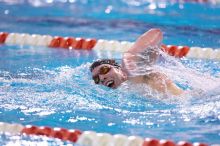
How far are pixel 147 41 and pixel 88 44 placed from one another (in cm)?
171

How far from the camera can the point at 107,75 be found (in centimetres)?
387

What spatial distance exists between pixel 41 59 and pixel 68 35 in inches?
32.8

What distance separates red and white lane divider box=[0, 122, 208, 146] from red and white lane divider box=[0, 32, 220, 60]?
211cm

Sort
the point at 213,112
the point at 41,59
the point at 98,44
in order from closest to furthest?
the point at 213,112 < the point at 41,59 < the point at 98,44

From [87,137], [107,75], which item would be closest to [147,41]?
[107,75]

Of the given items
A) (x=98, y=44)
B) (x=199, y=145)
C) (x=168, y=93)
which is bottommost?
(x=199, y=145)

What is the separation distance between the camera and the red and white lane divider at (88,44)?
5.41 metres

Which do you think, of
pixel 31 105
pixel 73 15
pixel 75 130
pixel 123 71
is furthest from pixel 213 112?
pixel 73 15

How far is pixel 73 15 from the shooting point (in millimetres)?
6992

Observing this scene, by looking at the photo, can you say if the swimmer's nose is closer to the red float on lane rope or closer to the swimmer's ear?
the swimmer's ear

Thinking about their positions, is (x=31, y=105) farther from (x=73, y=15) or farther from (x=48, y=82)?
(x=73, y=15)

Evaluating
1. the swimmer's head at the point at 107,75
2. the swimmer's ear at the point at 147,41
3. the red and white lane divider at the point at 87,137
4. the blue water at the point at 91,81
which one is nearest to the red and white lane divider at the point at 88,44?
the blue water at the point at 91,81

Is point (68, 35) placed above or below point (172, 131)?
above

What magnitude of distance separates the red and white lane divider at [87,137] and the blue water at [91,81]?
0.07m
